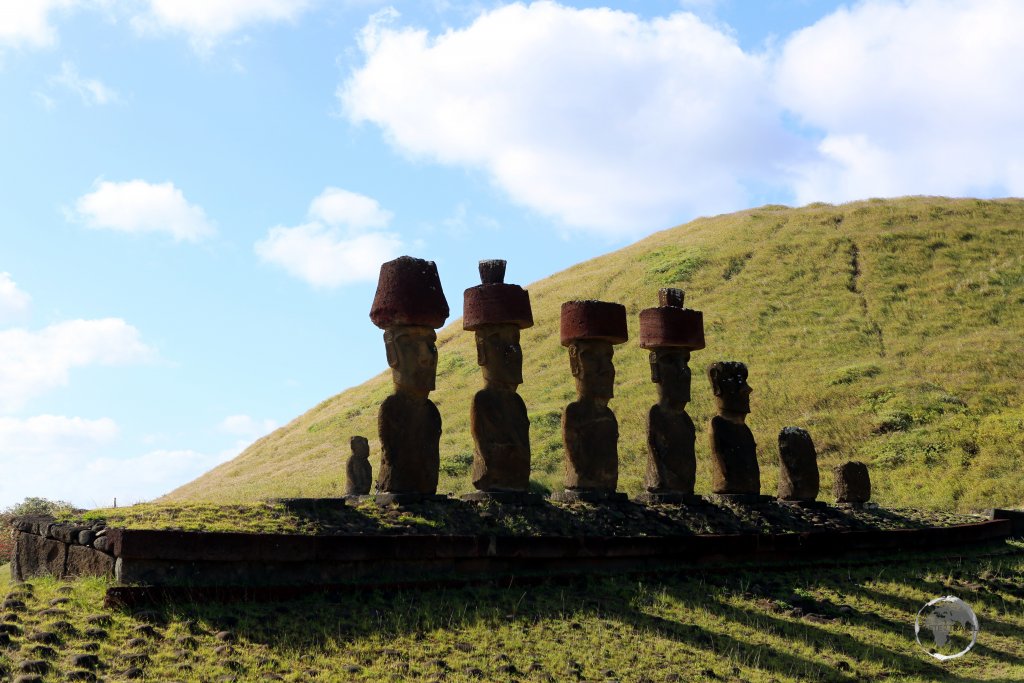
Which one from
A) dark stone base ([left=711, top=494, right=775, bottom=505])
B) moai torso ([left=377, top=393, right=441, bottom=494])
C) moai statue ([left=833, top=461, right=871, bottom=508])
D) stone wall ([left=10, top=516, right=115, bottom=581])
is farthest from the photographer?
moai statue ([left=833, top=461, right=871, bottom=508])

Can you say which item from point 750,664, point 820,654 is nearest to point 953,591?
point 820,654

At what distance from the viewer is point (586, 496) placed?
15.1 m

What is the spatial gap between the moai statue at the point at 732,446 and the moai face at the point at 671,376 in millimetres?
928

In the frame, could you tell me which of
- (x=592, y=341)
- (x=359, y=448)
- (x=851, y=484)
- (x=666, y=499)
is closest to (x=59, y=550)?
(x=592, y=341)

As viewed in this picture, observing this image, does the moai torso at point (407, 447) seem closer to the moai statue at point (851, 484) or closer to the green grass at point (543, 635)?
the green grass at point (543, 635)

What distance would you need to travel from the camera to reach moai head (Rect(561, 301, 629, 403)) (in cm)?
1569

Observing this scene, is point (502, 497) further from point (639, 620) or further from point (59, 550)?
point (59, 550)

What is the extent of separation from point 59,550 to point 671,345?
904 centimetres

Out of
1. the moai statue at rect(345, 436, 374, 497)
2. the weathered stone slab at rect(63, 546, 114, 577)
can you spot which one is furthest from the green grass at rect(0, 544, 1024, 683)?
the moai statue at rect(345, 436, 374, 497)

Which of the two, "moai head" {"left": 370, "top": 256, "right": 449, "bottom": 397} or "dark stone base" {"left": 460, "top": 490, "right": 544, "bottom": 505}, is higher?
"moai head" {"left": 370, "top": 256, "right": 449, "bottom": 397}

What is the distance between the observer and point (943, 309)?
37938 mm

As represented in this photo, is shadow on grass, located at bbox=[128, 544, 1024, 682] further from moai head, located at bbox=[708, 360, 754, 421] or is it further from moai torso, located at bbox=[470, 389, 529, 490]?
moai head, located at bbox=[708, 360, 754, 421]

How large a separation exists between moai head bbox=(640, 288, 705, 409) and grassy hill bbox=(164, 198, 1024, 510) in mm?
7433

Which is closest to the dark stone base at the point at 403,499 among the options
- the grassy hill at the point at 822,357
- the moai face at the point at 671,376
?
the moai face at the point at 671,376
